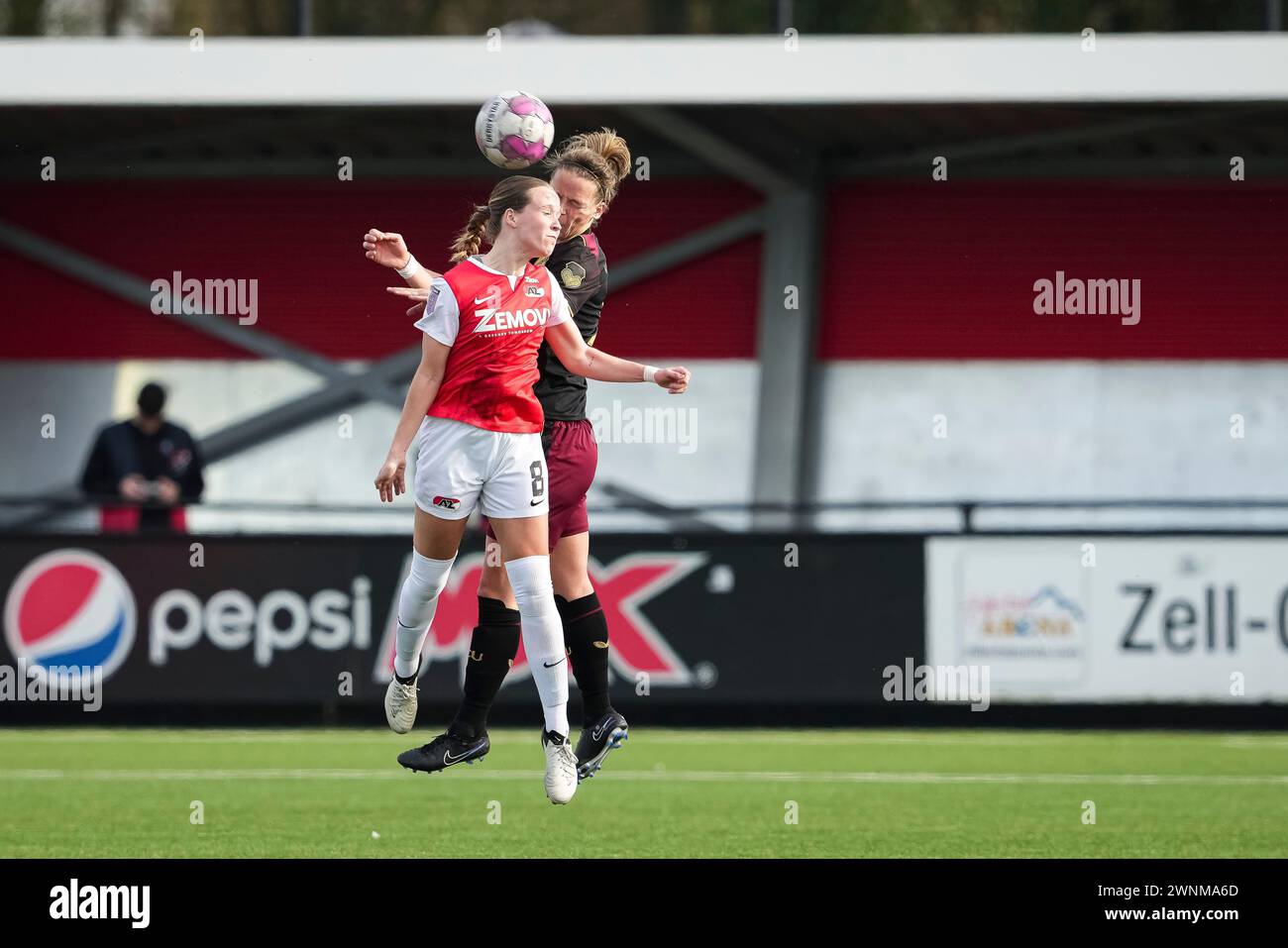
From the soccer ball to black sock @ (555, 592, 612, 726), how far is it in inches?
66.7

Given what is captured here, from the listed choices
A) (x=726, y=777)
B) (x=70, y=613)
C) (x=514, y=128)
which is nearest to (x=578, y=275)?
(x=514, y=128)

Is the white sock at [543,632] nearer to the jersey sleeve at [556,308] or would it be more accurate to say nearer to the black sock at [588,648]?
the black sock at [588,648]

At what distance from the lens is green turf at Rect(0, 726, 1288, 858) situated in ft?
31.9

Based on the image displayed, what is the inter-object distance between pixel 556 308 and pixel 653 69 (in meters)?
11.2

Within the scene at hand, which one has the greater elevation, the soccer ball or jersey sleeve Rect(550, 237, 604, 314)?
the soccer ball

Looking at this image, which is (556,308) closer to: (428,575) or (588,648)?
(428,575)

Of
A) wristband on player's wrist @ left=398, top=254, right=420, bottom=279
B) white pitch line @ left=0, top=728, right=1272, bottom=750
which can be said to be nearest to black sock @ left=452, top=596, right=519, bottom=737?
wristband on player's wrist @ left=398, top=254, right=420, bottom=279

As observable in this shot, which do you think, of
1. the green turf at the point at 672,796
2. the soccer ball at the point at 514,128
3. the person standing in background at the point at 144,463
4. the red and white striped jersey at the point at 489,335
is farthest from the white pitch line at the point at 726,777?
the soccer ball at the point at 514,128

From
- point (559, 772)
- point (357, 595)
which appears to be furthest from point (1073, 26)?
point (559, 772)

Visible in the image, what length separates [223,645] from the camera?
15.0 meters

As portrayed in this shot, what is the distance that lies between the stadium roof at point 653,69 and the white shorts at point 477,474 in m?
11.0

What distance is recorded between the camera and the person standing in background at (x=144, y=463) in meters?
16.2

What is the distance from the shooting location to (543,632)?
23.5 ft

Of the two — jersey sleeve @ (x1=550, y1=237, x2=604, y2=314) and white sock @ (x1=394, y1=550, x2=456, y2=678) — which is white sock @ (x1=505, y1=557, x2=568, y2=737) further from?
jersey sleeve @ (x1=550, y1=237, x2=604, y2=314)
